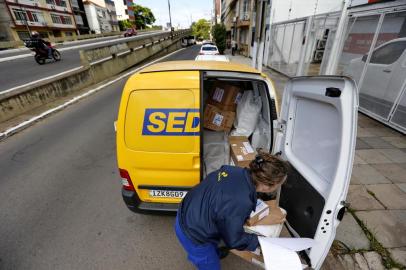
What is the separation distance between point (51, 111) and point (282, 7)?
16.9 m

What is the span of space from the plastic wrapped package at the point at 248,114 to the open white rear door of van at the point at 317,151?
3.53 feet

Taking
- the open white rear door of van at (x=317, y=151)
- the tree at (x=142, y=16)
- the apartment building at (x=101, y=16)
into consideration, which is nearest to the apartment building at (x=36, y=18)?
the apartment building at (x=101, y=16)

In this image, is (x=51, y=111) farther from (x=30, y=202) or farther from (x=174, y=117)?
(x=174, y=117)

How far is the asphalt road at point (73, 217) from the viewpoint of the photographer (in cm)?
232

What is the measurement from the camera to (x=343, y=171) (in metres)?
1.31

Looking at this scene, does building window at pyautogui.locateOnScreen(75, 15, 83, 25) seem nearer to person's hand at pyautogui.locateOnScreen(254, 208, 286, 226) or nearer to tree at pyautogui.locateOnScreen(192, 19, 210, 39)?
tree at pyautogui.locateOnScreen(192, 19, 210, 39)

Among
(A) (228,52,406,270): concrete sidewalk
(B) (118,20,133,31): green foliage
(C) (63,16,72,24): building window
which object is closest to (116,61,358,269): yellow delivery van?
(A) (228,52,406,270): concrete sidewalk

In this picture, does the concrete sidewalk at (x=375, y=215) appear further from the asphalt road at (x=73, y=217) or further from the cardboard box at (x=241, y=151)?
the cardboard box at (x=241, y=151)

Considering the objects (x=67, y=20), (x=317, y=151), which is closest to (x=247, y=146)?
(x=317, y=151)

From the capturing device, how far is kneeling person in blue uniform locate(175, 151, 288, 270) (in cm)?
145

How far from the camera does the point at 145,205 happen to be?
2.40m

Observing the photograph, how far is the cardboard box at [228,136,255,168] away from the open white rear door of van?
1.87 ft

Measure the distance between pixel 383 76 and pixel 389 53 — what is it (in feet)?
1.99

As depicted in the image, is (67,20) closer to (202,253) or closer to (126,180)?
(126,180)
